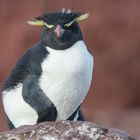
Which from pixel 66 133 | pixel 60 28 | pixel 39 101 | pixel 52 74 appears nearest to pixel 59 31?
pixel 60 28

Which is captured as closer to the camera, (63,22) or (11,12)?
(63,22)

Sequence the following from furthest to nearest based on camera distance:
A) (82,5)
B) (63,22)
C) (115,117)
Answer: (115,117), (82,5), (63,22)

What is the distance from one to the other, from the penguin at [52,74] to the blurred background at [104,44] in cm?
523

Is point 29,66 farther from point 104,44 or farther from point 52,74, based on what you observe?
point 104,44

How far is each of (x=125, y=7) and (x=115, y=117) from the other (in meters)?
1.20

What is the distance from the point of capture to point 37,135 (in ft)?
10.2

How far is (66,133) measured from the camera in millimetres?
3100

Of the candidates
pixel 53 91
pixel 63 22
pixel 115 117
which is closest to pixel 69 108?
pixel 53 91

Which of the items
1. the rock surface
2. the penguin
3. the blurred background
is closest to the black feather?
the penguin

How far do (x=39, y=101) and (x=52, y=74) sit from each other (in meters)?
0.13

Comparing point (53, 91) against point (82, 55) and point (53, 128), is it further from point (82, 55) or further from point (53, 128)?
point (53, 128)

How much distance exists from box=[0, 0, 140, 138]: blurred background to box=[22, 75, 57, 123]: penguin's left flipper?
5.26 metres

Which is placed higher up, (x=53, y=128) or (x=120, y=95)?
(x=53, y=128)

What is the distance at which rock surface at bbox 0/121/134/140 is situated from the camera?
10.2 feet
